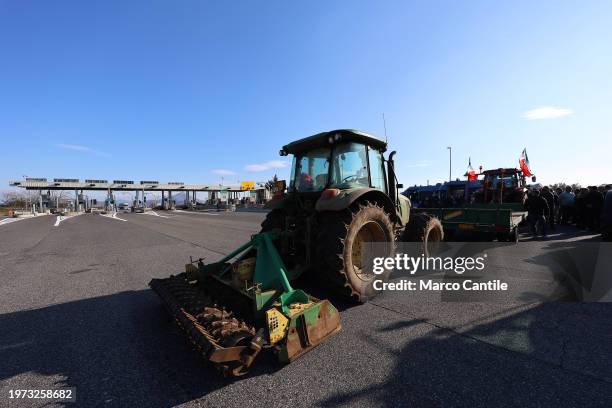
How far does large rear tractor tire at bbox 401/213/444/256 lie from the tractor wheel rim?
1.51m

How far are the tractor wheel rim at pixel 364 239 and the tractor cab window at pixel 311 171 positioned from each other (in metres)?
0.89

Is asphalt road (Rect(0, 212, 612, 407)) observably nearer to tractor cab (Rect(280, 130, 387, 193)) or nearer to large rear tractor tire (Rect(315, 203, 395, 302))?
large rear tractor tire (Rect(315, 203, 395, 302))

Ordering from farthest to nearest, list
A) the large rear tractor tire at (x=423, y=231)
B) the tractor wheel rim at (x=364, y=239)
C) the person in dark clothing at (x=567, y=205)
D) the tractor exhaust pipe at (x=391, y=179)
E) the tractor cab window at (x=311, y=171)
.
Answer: the person in dark clothing at (x=567, y=205)
the large rear tractor tire at (x=423, y=231)
the tractor exhaust pipe at (x=391, y=179)
the tractor cab window at (x=311, y=171)
the tractor wheel rim at (x=364, y=239)

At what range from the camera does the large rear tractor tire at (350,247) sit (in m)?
3.47

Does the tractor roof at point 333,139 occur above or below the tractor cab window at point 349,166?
above

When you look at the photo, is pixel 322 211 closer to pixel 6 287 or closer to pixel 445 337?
pixel 445 337

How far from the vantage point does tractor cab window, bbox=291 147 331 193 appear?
4.48 metres

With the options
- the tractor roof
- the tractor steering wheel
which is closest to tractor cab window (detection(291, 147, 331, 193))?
the tractor roof

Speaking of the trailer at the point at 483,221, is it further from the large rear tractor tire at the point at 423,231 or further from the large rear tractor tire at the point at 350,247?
the large rear tractor tire at the point at 350,247

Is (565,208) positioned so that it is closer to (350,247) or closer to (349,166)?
(349,166)

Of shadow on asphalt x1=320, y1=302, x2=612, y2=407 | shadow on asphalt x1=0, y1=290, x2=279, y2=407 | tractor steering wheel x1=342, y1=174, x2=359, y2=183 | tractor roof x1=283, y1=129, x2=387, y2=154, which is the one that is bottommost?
shadow on asphalt x1=0, y1=290, x2=279, y2=407

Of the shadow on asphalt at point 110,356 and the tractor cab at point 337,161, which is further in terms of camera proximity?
the tractor cab at point 337,161

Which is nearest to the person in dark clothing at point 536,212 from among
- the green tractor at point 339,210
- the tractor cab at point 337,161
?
the green tractor at point 339,210

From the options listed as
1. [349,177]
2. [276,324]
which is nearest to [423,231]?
[349,177]
